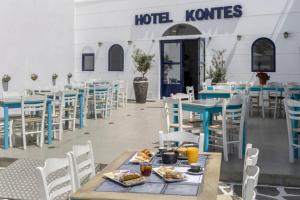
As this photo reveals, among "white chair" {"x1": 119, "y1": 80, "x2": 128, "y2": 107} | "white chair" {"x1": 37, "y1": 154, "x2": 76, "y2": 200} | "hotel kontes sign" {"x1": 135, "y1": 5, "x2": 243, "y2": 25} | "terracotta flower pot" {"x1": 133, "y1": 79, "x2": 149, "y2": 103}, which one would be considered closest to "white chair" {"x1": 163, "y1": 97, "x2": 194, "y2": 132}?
"white chair" {"x1": 37, "y1": 154, "x2": 76, "y2": 200}

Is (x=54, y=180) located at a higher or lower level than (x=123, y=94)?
lower

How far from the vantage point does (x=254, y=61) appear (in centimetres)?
1296

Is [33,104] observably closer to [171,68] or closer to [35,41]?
[35,41]

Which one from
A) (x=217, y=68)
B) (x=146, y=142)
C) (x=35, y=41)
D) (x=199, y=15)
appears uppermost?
(x=199, y=15)

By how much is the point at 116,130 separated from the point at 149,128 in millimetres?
728

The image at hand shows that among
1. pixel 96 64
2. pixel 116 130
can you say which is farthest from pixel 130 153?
pixel 96 64

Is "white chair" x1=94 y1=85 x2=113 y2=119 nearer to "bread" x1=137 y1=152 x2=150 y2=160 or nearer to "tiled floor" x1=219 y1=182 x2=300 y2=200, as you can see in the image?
"tiled floor" x1=219 y1=182 x2=300 y2=200

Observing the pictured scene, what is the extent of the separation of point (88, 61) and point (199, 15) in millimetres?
5027

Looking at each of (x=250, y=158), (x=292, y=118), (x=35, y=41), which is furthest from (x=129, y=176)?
(x=35, y=41)

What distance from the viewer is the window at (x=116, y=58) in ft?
50.5

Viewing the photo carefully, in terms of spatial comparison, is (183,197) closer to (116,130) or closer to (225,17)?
(116,130)

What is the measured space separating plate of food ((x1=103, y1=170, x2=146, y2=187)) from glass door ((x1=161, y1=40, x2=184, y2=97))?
12.1m

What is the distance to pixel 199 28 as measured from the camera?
45.3ft

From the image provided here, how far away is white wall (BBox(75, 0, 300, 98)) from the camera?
12.3 metres
